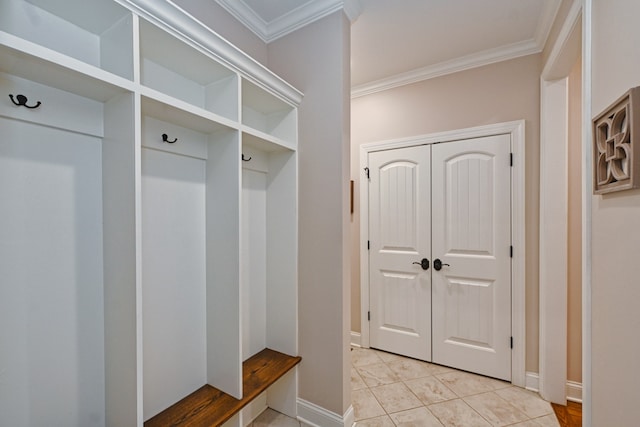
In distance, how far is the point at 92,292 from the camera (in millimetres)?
1107

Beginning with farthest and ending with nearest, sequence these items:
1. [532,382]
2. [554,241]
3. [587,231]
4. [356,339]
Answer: [356,339]
[532,382]
[554,241]
[587,231]

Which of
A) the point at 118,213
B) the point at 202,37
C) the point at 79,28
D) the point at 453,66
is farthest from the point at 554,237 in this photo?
the point at 79,28

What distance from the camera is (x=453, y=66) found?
2.41 meters

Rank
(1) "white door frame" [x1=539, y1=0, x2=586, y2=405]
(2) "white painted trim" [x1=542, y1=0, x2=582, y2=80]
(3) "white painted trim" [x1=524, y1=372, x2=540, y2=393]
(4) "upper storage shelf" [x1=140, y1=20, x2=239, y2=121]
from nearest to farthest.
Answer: (4) "upper storage shelf" [x1=140, y1=20, x2=239, y2=121], (2) "white painted trim" [x1=542, y1=0, x2=582, y2=80], (1) "white door frame" [x1=539, y1=0, x2=586, y2=405], (3) "white painted trim" [x1=524, y1=372, x2=540, y2=393]

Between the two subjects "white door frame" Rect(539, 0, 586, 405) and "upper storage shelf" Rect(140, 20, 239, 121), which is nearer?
"upper storage shelf" Rect(140, 20, 239, 121)

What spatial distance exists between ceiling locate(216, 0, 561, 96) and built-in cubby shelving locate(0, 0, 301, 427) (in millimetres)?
609

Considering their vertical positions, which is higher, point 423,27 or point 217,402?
point 423,27

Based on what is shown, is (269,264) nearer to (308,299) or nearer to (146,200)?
(308,299)

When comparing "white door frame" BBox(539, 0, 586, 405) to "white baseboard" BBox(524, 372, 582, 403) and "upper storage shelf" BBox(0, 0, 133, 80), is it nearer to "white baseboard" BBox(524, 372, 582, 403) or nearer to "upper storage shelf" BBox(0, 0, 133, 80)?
"white baseboard" BBox(524, 372, 582, 403)

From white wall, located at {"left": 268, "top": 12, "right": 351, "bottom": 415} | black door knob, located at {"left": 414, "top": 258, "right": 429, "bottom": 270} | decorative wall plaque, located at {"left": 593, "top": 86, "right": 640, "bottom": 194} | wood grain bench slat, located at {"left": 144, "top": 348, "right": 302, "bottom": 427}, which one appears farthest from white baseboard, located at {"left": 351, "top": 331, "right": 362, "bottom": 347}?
decorative wall plaque, located at {"left": 593, "top": 86, "right": 640, "bottom": 194}

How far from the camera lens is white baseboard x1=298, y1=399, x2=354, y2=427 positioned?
1713 millimetres

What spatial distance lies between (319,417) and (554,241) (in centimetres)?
203

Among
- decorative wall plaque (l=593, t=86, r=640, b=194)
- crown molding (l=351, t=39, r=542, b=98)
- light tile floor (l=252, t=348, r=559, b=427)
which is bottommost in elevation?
light tile floor (l=252, t=348, r=559, b=427)

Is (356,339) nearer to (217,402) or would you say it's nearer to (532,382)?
(532,382)
